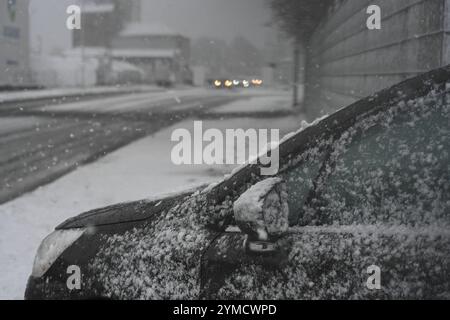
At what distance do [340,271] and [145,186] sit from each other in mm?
6828

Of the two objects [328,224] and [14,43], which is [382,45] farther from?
[14,43]

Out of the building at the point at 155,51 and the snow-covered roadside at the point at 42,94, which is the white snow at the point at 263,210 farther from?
the building at the point at 155,51

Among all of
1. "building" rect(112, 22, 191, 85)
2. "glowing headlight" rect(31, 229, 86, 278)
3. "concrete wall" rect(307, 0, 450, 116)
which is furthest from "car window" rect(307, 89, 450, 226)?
"building" rect(112, 22, 191, 85)

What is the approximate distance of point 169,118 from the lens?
21047 mm

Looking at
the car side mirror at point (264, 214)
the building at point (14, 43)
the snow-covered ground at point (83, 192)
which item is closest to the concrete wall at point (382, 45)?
the snow-covered ground at point (83, 192)

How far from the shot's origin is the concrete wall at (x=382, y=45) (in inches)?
172

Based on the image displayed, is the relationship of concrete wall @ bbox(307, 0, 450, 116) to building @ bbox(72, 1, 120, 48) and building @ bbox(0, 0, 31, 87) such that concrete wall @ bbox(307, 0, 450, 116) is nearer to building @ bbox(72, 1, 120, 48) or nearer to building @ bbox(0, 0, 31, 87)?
building @ bbox(0, 0, 31, 87)

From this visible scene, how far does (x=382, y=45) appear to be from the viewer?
6.43 metres

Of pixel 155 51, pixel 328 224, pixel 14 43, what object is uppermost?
pixel 155 51

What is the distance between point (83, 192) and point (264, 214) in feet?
21.6

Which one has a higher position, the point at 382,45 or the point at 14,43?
the point at 14,43

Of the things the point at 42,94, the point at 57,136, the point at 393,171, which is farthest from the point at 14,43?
the point at 393,171

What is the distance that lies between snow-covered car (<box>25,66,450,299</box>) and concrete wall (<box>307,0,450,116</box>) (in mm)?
2274

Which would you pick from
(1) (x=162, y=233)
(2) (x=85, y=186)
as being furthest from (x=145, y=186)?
(1) (x=162, y=233)
